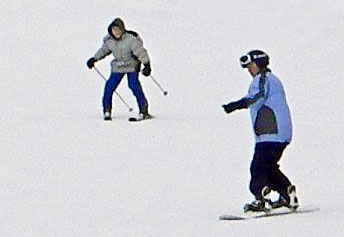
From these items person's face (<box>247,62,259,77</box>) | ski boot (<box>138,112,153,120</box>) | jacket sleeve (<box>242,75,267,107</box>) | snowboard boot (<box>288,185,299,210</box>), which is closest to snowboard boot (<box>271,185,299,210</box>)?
snowboard boot (<box>288,185,299,210</box>)

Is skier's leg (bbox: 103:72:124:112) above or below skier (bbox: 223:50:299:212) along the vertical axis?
above

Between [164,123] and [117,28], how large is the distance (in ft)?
4.35

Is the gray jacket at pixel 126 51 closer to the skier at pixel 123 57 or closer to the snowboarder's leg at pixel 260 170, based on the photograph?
the skier at pixel 123 57

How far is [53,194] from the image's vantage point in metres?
11.6

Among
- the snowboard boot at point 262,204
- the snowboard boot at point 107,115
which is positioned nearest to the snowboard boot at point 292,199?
the snowboard boot at point 262,204

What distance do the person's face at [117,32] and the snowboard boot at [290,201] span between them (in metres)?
6.58

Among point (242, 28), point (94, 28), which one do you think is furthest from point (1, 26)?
point (242, 28)

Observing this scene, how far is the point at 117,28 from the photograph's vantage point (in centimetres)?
1677

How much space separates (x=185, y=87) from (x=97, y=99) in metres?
2.07

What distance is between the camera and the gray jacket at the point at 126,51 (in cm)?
1702

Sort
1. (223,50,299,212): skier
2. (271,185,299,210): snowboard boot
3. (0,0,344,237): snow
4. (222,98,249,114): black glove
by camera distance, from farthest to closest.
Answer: (0,0,344,237): snow → (271,185,299,210): snowboard boot → (223,50,299,212): skier → (222,98,249,114): black glove

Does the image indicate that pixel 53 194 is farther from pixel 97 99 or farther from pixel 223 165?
pixel 97 99

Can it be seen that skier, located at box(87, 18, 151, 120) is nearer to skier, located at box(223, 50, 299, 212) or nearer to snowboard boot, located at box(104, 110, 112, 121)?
snowboard boot, located at box(104, 110, 112, 121)

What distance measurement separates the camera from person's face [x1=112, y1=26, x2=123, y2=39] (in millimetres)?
16767
